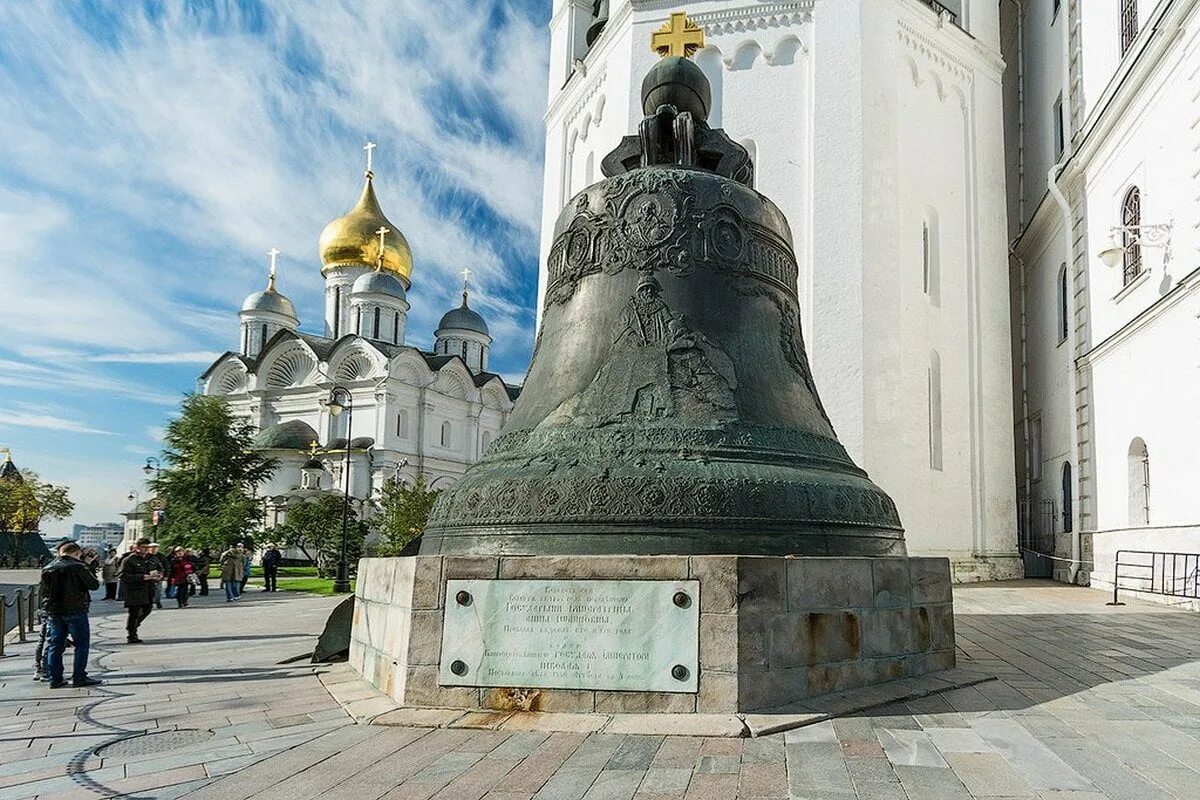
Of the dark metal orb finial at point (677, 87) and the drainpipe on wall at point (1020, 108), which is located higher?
the drainpipe on wall at point (1020, 108)

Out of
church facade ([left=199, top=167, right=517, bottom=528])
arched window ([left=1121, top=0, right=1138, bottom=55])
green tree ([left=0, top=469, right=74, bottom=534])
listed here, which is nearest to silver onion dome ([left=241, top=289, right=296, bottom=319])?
church facade ([left=199, top=167, right=517, bottom=528])

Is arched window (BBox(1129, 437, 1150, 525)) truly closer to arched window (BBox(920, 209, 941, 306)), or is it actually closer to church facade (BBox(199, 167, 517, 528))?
arched window (BBox(920, 209, 941, 306))

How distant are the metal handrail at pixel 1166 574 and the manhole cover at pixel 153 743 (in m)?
11.2

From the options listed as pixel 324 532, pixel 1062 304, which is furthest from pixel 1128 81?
pixel 324 532

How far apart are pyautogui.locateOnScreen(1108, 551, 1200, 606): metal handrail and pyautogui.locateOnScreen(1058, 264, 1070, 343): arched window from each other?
22.3 ft

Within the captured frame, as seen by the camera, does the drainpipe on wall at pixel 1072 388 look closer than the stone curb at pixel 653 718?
No

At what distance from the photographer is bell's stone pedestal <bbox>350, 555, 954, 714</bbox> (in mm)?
4223

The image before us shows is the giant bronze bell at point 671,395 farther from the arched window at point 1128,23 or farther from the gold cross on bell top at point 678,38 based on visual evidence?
the arched window at point 1128,23

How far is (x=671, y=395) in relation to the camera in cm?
504

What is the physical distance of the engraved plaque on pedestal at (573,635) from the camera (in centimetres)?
425

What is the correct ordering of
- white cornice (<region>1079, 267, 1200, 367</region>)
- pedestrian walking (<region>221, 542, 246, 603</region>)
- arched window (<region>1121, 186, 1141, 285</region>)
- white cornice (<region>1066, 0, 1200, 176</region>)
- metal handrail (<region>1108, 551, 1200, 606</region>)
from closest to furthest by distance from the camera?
→ 1. metal handrail (<region>1108, 551, 1200, 606</region>)
2. white cornice (<region>1079, 267, 1200, 367</region>)
3. white cornice (<region>1066, 0, 1200, 176</region>)
4. arched window (<region>1121, 186, 1141, 285</region>)
5. pedestrian walking (<region>221, 542, 246, 603</region>)

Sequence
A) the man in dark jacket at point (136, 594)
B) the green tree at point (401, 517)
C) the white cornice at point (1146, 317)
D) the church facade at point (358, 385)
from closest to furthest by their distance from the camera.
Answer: the man in dark jacket at point (136, 594)
the white cornice at point (1146, 317)
the green tree at point (401, 517)
the church facade at point (358, 385)

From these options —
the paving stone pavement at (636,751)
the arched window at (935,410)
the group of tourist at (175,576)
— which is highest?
the arched window at (935,410)

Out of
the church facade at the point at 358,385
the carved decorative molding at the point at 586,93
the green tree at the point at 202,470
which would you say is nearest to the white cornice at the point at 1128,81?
the carved decorative molding at the point at 586,93
